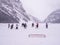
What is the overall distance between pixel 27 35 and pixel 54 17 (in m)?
0.33

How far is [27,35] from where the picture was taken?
0.98 meters

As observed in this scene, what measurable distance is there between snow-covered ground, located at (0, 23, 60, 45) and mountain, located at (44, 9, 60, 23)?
0.15ft

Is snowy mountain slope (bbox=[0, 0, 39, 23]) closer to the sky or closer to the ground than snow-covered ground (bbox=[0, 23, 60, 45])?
closer to the sky

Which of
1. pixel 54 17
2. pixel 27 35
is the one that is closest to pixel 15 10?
pixel 27 35

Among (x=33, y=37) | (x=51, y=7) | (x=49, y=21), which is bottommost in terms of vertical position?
(x=33, y=37)

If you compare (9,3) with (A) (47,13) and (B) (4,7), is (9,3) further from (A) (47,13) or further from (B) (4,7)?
(A) (47,13)

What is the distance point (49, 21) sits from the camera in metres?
1.00

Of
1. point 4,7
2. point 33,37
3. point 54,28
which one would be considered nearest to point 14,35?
point 33,37

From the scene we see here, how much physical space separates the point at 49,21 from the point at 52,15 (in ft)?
0.22

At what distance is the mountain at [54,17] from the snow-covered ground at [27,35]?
0.15 feet

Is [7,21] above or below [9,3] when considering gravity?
below

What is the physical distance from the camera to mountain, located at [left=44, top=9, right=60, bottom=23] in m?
1.00

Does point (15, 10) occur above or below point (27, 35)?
above

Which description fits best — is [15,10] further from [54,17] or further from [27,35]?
[54,17]
